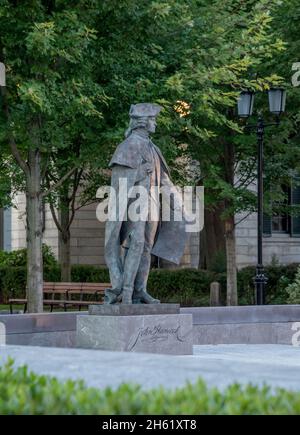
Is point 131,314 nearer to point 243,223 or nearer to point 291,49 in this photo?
point 291,49

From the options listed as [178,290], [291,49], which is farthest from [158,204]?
[178,290]

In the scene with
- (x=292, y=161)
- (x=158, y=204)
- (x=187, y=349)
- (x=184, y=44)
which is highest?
(x=184, y=44)

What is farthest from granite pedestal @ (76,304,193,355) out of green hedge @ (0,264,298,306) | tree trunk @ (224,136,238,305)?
green hedge @ (0,264,298,306)

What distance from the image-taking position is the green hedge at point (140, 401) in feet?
20.6

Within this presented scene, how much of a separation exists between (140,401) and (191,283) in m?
27.3

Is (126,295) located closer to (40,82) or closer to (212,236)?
(40,82)

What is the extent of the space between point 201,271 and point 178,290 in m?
0.98

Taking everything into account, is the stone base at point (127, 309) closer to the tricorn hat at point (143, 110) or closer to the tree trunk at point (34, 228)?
the tricorn hat at point (143, 110)

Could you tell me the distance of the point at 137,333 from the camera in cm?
1398

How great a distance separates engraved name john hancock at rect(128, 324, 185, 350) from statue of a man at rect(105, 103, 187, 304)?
438mm

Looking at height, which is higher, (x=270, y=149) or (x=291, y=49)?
(x=291, y=49)

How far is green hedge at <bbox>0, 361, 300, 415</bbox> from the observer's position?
6.27 meters

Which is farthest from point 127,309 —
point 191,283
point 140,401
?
point 191,283

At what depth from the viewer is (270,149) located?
2891cm
